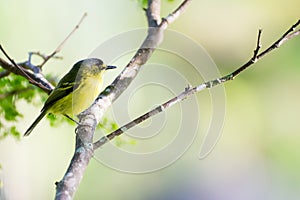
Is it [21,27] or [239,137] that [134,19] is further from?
[239,137]

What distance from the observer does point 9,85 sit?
299 cm

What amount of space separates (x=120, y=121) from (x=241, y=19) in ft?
11.6

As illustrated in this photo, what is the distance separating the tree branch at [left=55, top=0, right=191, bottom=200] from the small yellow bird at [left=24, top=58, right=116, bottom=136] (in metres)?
0.16

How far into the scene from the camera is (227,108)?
5973 mm

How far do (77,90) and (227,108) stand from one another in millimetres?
2995

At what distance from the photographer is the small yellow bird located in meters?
3.08

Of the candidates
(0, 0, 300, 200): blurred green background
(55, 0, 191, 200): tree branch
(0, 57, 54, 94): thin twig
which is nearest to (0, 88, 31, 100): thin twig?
(0, 57, 54, 94): thin twig

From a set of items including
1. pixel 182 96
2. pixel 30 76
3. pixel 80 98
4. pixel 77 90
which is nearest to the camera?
pixel 182 96

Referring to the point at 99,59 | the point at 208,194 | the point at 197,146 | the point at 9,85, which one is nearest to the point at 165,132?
the point at 197,146

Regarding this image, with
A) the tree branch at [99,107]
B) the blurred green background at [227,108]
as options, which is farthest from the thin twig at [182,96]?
the blurred green background at [227,108]

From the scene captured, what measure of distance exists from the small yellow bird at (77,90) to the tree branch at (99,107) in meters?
0.16

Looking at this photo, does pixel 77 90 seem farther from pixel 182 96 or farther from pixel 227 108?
pixel 227 108

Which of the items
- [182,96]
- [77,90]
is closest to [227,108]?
[77,90]

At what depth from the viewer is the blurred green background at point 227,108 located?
5207 millimetres
